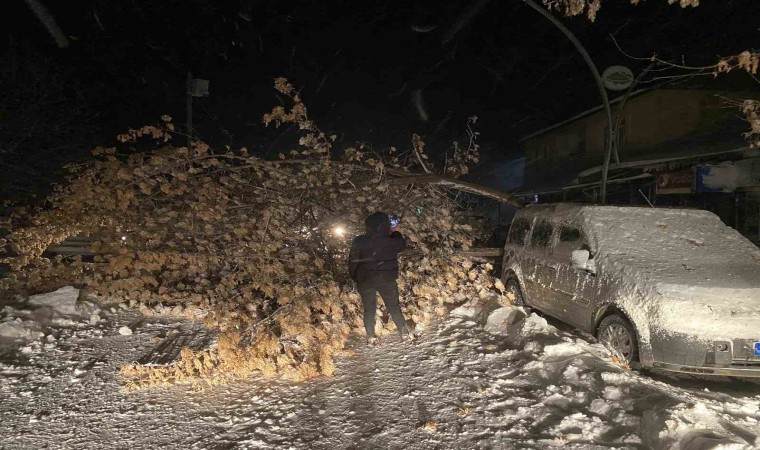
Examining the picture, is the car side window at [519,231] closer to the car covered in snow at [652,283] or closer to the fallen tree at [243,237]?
the car covered in snow at [652,283]

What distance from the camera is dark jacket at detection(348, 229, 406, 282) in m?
4.88

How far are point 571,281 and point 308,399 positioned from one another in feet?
11.8

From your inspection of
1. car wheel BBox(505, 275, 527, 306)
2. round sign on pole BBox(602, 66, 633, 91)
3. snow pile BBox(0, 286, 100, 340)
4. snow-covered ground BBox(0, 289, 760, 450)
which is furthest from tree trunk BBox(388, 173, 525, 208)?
snow pile BBox(0, 286, 100, 340)

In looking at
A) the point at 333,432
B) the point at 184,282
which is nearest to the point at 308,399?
the point at 333,432

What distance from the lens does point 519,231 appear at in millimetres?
7344

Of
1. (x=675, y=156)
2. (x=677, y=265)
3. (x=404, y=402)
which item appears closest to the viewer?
(x=404, y=402)

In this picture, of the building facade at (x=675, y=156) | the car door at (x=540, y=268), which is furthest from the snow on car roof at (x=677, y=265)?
the building facade at (x=675, y=156)

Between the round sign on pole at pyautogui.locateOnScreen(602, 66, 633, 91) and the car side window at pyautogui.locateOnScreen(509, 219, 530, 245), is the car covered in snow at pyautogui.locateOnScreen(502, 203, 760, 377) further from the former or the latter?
the round sign on pole at pyautogui.locateOnScreen(602, 66, 633, 91)

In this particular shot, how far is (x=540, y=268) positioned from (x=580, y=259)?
127 centimetres

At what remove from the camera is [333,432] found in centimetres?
325

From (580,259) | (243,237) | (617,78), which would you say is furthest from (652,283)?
(617,78)

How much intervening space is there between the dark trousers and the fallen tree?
0.45 meters

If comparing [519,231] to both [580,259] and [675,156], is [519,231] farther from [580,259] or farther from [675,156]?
[675,156]

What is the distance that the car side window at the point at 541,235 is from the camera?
625cm
